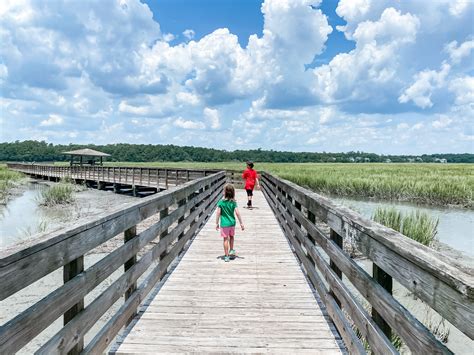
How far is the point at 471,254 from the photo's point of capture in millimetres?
10398

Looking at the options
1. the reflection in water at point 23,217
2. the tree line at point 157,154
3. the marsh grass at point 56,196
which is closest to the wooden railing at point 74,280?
the reflection in water at point 23,217

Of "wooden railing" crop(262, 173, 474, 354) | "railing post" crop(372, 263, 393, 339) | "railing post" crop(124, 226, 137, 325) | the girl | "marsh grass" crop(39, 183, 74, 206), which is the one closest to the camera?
"wooden railing" crop(262, 173, 474, 354)

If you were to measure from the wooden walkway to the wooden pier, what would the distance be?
12 millimetres

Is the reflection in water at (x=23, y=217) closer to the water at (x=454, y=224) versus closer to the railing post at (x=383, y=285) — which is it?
the water at (x=454, y=224)

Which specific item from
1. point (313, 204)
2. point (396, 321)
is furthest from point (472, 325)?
point (313, 204)

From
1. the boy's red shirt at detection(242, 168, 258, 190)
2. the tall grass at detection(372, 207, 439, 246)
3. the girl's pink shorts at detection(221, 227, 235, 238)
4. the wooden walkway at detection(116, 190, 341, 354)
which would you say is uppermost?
the boy's red shirt at detection(242, 168, 258, 190)

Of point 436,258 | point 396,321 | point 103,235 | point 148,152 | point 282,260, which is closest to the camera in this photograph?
point 436,258

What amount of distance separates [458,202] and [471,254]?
969cm

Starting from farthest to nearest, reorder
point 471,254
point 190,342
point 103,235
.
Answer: point 471,254 → point 190,342 → point 103,235

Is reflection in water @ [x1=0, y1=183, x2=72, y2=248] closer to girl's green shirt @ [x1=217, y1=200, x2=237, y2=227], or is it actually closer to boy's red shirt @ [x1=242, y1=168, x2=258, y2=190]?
boy's red shirt @ [x1=242, y1=168, x2=258, y2=190]

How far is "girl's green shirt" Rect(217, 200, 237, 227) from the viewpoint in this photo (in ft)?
19.4

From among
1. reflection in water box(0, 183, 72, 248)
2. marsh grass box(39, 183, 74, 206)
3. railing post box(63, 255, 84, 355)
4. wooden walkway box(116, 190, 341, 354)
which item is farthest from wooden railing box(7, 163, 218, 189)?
railing post box(63, 255, 84, 355)

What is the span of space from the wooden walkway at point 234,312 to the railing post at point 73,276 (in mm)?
655

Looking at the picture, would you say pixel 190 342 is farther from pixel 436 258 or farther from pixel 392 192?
pixel 392 192
